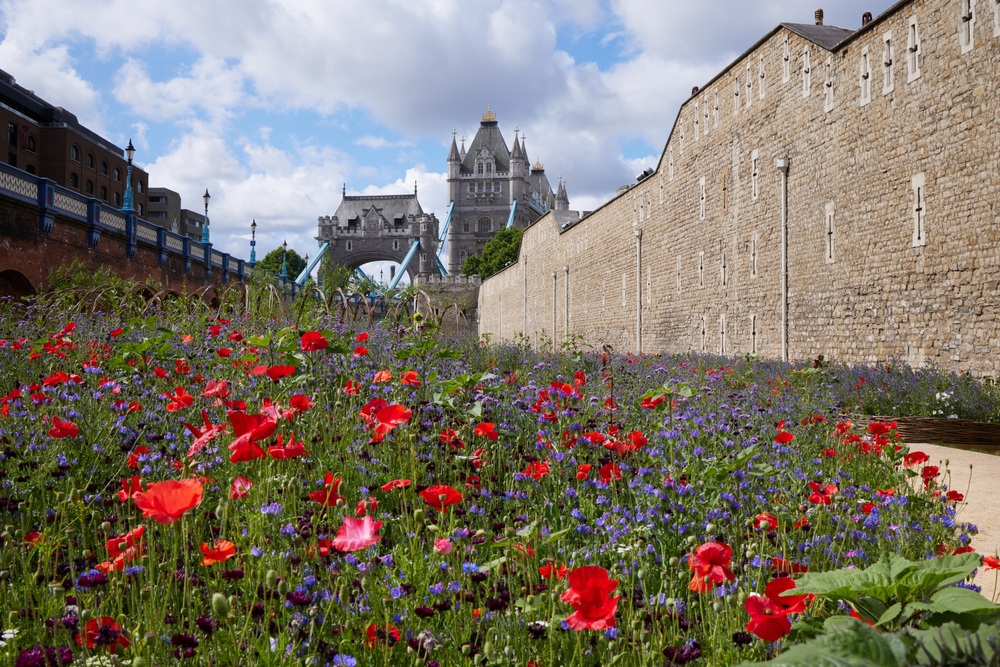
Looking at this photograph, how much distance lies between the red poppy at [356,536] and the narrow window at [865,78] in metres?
12.4

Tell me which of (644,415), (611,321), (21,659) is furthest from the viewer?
(611,321)

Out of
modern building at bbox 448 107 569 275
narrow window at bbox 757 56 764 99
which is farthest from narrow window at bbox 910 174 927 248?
modern building at bbox 448 107 569 275

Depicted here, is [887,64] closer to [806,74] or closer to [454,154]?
[806,74]

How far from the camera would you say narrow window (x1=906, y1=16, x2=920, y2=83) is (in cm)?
1038

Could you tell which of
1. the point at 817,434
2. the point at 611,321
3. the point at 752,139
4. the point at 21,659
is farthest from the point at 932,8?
the point at 611,321

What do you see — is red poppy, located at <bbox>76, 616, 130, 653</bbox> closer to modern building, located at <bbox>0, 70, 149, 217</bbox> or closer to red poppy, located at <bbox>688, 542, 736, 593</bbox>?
red poppy, located at <bbox>688, 542, 736, 593</bbox>

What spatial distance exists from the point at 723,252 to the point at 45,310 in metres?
13.2

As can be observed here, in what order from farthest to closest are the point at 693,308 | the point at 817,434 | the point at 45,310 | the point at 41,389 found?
the point at 693,308 < the point at 45,310 < the point at 817,434 < the point at 41,389

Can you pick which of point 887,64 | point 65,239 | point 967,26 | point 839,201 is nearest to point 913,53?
point 887,64

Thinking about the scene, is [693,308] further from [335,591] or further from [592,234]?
[335,591]

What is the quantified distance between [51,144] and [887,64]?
46749 millimetres

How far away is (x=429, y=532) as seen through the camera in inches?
92.4

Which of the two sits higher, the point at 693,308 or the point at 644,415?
the point at 693,308

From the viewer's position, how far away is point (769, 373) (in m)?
9.85
